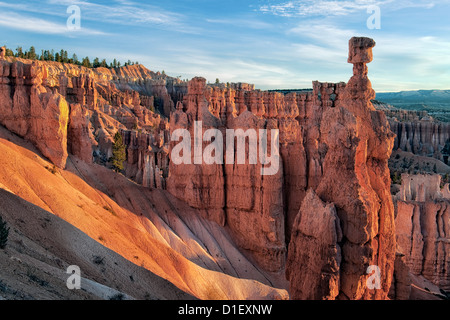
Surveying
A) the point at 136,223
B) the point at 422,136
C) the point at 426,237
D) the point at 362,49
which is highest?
the point at 362,49

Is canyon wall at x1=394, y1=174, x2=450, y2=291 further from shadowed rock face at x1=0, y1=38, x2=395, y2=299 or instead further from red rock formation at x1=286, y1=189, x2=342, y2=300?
red rock formation at x1=286, y1=189, x2=342, y2=300

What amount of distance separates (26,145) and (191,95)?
13.3 meters

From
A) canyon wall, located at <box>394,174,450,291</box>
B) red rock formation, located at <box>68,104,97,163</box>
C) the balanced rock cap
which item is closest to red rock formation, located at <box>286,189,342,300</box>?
the balanced rock cap

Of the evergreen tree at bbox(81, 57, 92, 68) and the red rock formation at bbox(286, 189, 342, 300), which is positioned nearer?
the red rock formation at bbox(286, 189, 342, 300)

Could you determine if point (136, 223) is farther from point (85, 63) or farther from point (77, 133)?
point (85, 63)

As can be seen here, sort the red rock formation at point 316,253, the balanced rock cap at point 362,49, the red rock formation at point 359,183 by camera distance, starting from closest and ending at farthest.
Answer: the red rock formation at point 316,253, the red rock formation at point 359,183, the balanced rock cap at point 362,49

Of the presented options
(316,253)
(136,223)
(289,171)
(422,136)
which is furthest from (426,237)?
(422,136)

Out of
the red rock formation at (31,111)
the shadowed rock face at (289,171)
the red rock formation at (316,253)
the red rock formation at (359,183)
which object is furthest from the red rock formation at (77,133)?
the red rock formation at (316,253)

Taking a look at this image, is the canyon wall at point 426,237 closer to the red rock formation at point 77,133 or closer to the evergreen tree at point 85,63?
the red rock formation at point 77,133

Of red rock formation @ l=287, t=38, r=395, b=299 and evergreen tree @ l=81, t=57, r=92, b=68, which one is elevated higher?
evergreen tree @ l=81, t=57, r=92, b=68

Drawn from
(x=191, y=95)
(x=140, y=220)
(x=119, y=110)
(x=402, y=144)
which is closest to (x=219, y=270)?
(x=140, y=220)

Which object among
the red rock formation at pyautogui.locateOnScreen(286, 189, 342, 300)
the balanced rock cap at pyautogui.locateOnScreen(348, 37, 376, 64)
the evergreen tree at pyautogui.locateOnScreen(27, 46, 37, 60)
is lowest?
the red rock formation at pyautogui.locateOnScreen(286, 189, 342, 300)

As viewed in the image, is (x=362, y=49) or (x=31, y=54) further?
(x=31, y=54)
